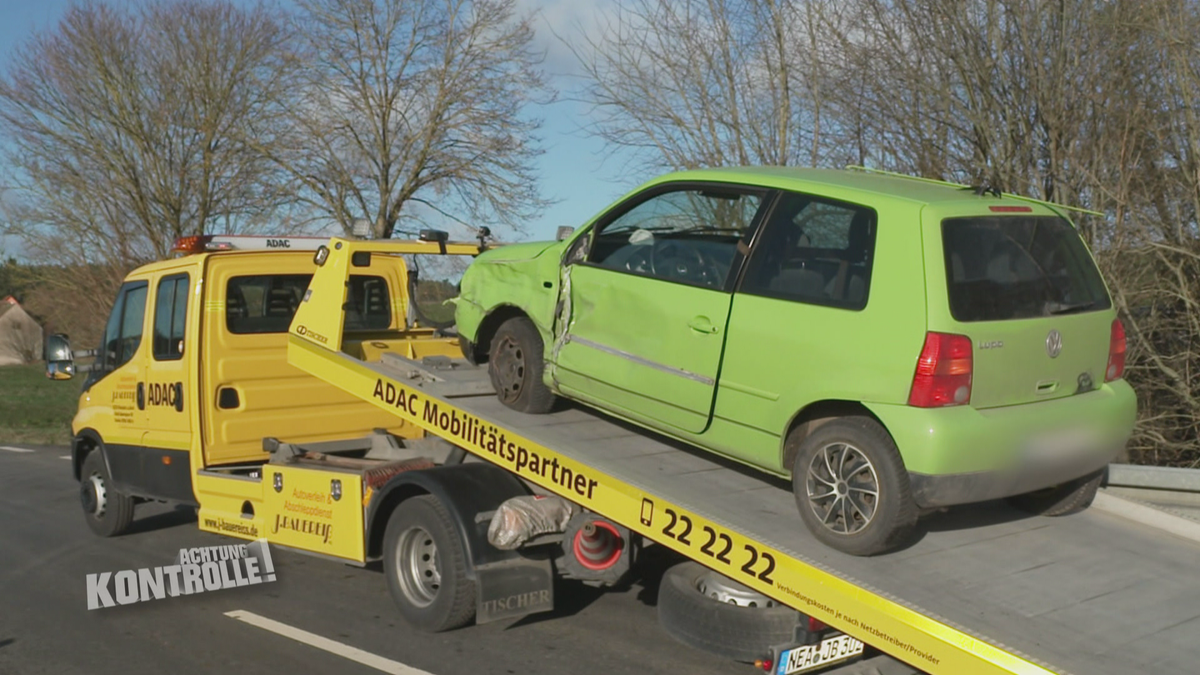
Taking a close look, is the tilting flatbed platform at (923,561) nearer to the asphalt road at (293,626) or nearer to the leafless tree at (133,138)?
the asphalt road at (293,626)

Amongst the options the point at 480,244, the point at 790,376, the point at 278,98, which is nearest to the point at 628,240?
the point at 790,376

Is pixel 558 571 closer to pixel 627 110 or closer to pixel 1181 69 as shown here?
pixel 1181 69

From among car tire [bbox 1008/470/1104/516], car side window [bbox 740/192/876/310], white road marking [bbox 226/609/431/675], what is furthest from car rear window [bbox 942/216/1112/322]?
white road marking [bbox 226/609/431/675]

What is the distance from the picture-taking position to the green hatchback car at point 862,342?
437 centimetres

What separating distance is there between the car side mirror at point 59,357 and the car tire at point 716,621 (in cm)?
575

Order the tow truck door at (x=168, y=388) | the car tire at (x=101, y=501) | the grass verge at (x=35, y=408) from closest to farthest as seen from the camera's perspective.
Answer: the tow truck door at (x=168, y=388) → the car tire at (x=101, y=501) → the grass verge at (x=35, y=408)

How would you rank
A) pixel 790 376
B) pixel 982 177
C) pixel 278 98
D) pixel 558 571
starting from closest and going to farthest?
pixel 790 376 < pixel 558 571 < pixel 982 177 < pixel 278 98

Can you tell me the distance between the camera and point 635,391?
5.49 metres

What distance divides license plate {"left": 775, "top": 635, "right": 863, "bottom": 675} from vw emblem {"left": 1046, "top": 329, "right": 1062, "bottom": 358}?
4.89ft

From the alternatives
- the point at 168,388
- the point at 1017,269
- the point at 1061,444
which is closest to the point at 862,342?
the point at 1017,269

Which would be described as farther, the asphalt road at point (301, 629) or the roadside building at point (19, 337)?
the roadside building at point (19, 337)

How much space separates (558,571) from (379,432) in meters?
2.17

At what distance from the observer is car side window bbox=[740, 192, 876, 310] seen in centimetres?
468

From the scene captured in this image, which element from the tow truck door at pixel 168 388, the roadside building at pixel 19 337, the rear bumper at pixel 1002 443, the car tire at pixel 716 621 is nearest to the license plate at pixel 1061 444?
the rear bumper at pixel 1002 443
